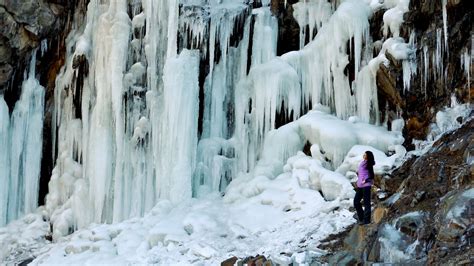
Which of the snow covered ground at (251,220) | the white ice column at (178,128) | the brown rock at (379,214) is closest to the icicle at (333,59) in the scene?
the snow covered ground at (251,220)

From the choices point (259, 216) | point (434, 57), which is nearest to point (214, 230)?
point (259, 216)

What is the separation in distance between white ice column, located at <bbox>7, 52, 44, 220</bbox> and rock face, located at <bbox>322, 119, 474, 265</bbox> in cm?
1172

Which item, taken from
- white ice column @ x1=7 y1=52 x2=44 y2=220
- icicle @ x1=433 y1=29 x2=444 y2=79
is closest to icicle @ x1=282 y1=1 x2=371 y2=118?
icicle @ x1=433 y1=29 x2=444 y2=79

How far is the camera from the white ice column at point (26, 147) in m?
20.1

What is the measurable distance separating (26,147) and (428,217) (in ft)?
46.3

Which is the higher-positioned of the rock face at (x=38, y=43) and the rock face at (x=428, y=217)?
the rock face at (x=38, y=43)

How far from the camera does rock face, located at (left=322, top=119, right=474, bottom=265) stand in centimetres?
904

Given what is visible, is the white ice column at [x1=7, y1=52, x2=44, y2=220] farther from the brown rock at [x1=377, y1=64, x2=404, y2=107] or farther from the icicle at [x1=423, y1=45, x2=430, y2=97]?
the icicle at [x1=423, y1=45, x2=430, y2=97]

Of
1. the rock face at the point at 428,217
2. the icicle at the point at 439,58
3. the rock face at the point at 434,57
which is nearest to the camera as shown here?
the rock face at the point at 428,217

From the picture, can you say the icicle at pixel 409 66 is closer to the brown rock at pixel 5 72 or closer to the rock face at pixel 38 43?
the rock face at pixel 38 43

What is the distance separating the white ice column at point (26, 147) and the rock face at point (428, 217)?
→ 11724 mm

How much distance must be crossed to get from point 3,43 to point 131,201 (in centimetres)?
650

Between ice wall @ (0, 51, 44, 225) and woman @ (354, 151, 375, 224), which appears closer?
woman @ (354, 151, 375, 224)

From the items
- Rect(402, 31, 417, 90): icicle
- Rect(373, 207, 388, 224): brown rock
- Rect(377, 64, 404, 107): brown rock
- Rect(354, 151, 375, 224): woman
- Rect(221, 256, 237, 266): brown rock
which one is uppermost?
Rect(402, 31, 417, 90): icicle
